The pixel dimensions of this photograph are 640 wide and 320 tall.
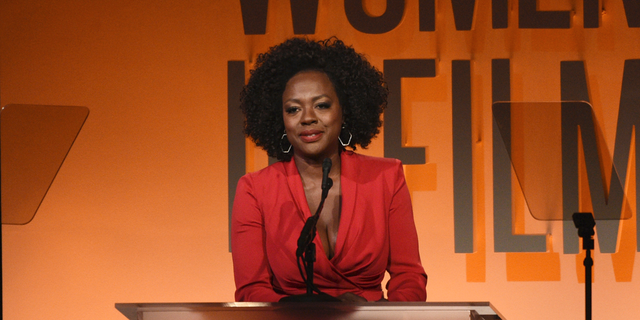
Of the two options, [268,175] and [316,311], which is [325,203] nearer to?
[268,175]

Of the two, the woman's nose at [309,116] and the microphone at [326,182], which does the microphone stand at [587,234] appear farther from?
the woman's nose at [309,116]

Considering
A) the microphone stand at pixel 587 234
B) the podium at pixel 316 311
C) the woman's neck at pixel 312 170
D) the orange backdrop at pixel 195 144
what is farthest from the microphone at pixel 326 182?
the orange backdrop at pixel 195 144

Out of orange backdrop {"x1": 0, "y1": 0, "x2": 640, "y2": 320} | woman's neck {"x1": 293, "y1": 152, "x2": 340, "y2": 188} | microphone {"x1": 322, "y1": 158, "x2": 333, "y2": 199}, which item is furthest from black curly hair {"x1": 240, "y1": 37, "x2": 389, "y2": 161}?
orange backdrop {"x1": 0, "y1": 0, "x2": 640, "y2": 320}

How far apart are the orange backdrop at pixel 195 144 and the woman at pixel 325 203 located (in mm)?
1481

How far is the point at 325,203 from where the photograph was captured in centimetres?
229

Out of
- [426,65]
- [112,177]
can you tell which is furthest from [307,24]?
[112,177]

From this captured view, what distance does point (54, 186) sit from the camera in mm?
3957

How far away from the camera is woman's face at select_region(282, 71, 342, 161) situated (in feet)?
7.35

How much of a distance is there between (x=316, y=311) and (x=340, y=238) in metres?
0.81

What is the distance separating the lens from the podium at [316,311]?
1.36 m

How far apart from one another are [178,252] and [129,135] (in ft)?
2.61

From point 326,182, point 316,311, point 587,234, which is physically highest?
point 326,182

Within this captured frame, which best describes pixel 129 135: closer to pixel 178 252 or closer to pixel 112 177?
pixel 112 177

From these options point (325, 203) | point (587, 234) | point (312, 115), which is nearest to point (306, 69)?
point (312, 115)
